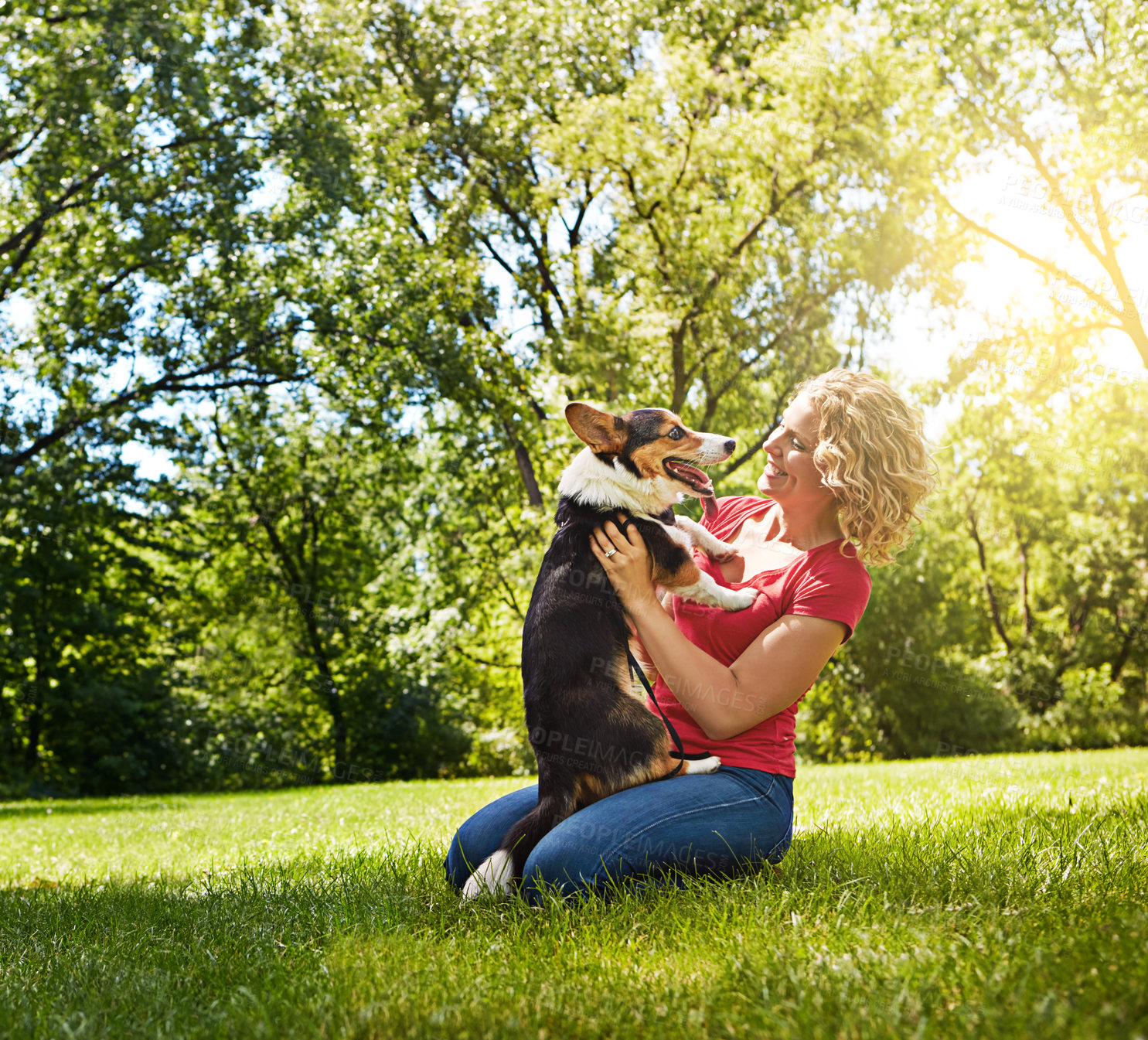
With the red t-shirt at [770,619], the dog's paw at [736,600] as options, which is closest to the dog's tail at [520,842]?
the red t-shirt at [770,619]

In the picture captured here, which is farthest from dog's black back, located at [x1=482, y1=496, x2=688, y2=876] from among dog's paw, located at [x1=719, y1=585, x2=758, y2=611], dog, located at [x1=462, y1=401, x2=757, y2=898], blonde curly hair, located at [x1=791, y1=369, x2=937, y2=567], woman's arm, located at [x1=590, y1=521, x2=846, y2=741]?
blonde curly hair, located at [x1=791, y1=369, x2=937, y2=567]

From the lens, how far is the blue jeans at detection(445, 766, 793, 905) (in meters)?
2.79

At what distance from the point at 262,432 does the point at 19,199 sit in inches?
273

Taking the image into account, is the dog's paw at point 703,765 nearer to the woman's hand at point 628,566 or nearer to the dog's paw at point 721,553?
the woman's hand at point 628,566

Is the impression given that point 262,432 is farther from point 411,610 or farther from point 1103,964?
point 1103,964

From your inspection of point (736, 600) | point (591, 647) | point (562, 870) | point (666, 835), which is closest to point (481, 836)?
point (562, 870)

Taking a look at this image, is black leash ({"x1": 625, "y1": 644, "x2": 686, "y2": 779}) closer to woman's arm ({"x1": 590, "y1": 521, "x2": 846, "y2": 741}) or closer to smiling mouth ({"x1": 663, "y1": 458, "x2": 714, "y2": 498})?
woman's arm ({"x1": 590, "y1": 521, "x2": 846, "y2": 741})

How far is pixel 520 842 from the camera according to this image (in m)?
2.93

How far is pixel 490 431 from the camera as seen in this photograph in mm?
18891

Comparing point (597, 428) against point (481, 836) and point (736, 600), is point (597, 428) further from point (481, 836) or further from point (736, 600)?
point (481, 836)

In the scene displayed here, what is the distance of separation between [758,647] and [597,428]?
104cm

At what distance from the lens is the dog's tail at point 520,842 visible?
115 inches

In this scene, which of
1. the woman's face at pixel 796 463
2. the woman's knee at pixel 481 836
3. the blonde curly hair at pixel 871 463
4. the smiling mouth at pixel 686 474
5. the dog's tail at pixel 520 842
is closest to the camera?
the dog's tail at pixel 520 842

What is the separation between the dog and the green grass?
0.34 meters
